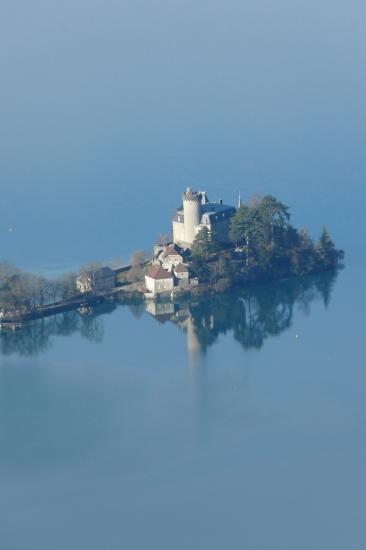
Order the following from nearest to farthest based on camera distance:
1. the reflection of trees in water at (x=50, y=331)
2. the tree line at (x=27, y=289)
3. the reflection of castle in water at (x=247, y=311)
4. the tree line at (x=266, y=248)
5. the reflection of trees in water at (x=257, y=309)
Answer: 1. the reflection of trees in water at (x=50, y=331)
2. the reflection of castle in water at (x=247, y=311)
3. the reflection of trees in water at (x=257, y=309)
4. the tree line at (x=27, y=289)
5. the tree line at (x=266, y=248)

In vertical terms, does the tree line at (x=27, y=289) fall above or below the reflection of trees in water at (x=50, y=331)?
above

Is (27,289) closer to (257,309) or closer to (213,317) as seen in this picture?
(213,317)

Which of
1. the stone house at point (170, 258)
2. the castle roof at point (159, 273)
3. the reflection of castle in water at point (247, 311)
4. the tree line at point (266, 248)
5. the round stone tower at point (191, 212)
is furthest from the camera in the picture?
the round stone tower at point (191, 212)

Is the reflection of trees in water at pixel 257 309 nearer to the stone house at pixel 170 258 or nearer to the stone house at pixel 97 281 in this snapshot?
the stone house at pixel 170 258

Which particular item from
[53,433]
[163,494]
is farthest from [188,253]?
[163,494]

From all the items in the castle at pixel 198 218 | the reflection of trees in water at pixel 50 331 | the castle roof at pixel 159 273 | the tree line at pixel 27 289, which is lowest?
the reflection of trees in water at pixel 50 331

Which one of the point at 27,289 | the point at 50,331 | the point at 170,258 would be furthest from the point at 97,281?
the point at 50,331

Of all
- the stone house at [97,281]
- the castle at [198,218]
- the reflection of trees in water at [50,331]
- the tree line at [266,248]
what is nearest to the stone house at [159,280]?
the tree line at [266,248]

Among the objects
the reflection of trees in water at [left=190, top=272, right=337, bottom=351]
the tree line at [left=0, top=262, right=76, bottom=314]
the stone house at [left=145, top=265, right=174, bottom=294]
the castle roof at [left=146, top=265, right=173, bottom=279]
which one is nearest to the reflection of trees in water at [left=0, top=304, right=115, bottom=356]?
the tree line at [left=0, top=262, right=76, bottom=314]
